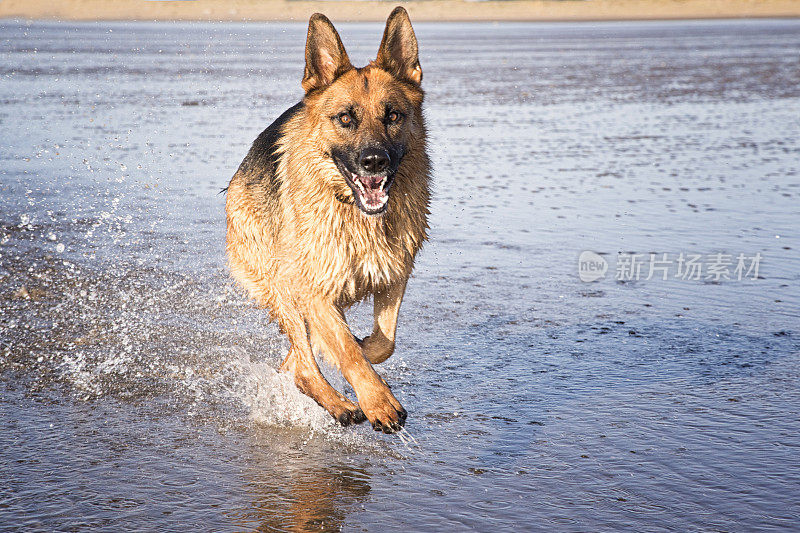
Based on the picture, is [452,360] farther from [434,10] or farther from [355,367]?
[434,10]

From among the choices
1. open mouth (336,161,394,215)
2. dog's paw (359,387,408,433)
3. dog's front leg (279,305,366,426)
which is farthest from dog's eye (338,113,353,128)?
dog's paw (359,387,408,433)

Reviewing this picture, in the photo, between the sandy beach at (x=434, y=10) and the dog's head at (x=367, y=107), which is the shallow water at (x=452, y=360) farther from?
the sandy beach at (x=434, y=10)

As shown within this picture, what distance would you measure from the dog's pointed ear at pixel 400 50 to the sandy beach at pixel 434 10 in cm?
9422

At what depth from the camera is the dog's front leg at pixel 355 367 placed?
4305 mm

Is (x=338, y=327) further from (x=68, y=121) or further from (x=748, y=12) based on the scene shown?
(x=748, y=12)

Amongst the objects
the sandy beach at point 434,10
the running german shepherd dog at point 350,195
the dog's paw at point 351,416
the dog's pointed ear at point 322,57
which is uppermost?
the sandy beach at point 434,10

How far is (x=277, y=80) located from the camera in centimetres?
2720

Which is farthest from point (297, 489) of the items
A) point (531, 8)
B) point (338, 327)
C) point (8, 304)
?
point (531, 8)

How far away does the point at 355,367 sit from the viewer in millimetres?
4586

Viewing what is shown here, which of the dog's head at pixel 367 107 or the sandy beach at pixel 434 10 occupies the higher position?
the sandy beach at pixel 434 10

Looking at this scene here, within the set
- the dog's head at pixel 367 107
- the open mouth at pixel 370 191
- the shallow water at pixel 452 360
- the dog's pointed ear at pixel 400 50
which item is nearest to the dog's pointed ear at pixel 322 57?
the dog's head at pixel 367 107

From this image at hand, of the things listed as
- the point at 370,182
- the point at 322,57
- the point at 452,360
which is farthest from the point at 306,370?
the point at 322,57

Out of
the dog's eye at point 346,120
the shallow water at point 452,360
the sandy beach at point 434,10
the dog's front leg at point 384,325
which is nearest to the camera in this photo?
the shallow water at point 452,360

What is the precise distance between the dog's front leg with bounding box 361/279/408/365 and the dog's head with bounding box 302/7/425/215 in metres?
0.60
